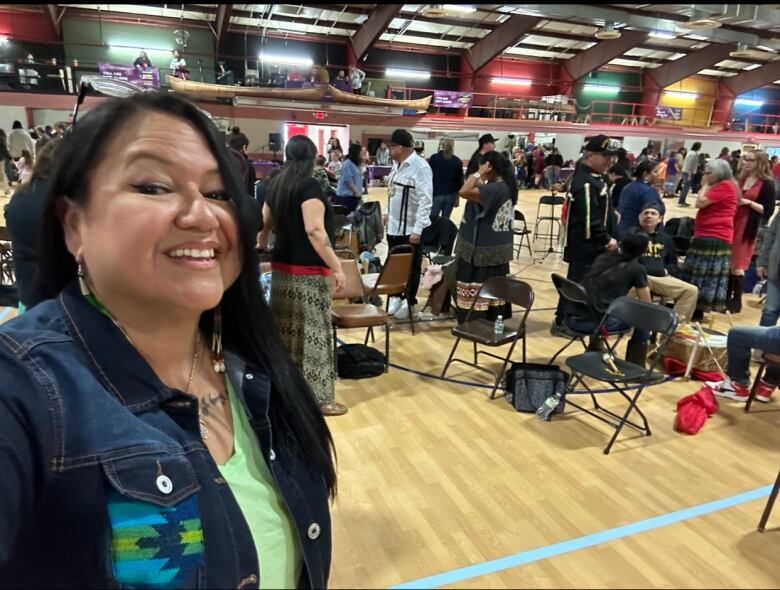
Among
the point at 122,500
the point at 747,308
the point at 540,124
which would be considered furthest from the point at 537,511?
the point at 540,124

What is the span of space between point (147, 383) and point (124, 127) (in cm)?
21

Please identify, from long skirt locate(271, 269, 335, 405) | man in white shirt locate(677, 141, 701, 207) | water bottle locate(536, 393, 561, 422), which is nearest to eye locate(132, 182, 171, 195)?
long skirt locate(271, 269, 335, 405)

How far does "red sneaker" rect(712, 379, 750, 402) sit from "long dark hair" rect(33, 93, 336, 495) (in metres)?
2.72

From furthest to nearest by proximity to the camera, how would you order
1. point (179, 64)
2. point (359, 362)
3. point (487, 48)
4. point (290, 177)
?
point (487, 48), point (179, 64), point (359, 362), point (290, 177)

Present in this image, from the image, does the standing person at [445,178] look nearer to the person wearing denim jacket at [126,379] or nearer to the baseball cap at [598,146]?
the baseball cap at [598,146]

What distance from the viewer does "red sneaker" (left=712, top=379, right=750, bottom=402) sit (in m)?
2.56

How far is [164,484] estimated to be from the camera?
0.38 m

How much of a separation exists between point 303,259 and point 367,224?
2.17 m

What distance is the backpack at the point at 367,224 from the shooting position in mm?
4039

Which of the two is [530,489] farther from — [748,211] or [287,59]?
[287,59]

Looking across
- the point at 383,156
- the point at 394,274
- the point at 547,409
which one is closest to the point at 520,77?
the point at 383,156

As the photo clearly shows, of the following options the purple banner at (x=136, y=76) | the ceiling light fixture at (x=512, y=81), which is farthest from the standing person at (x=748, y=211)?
the ceiling light fixture at (x=512, y=81)

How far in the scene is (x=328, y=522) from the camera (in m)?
0.56

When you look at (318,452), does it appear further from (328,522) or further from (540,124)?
(540,124)
